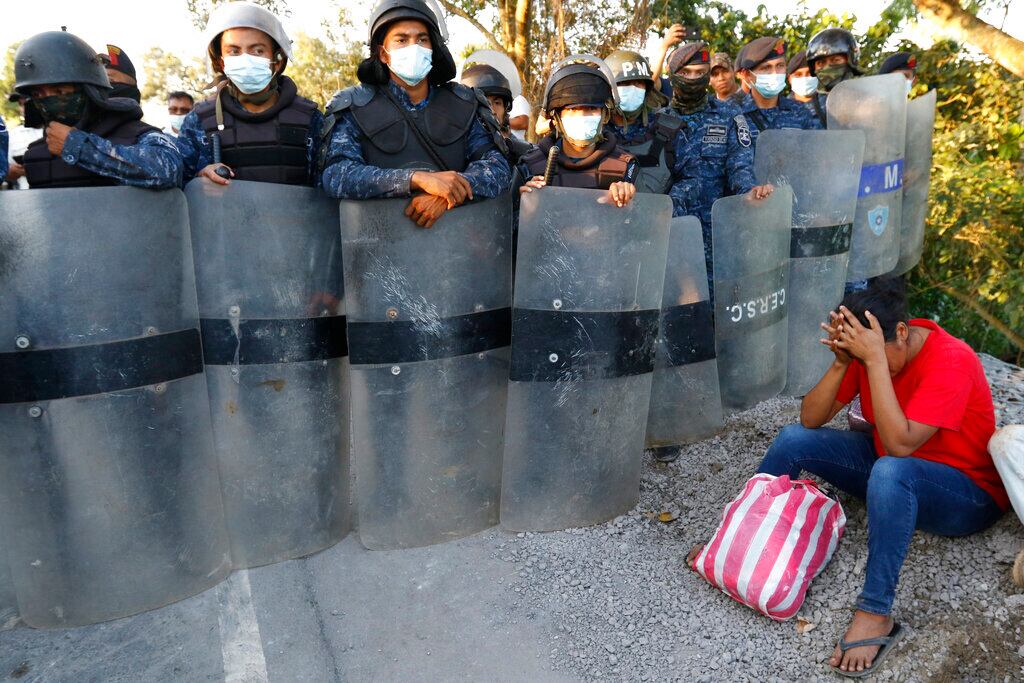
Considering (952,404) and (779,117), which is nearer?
(952,404)

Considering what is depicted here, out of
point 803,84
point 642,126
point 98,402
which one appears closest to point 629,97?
point 642,126

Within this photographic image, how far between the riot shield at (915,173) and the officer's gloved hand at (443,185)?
12.2ft

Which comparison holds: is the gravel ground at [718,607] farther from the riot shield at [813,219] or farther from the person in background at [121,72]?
the person in background at [121,72]

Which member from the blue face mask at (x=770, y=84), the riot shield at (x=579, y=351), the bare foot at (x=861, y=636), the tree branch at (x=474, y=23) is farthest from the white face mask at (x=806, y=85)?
the tree branch at (x=474, y=23)

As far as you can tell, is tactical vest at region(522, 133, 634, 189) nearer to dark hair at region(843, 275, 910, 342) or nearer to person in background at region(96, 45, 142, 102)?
dark hair at region(843, 275, 910, 342)

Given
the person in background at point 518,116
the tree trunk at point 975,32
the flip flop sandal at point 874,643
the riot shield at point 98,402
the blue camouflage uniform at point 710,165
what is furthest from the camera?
the person in background at point 518,116

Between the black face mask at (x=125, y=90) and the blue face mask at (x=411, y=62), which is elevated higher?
the blue face mask at (x=411, y=62)

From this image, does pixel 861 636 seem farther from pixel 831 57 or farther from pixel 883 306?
pixel 831 57

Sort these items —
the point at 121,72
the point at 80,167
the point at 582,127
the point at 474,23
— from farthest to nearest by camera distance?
the point at 474,23, the point at 121,72, the point at 582,127, the point at 80,167

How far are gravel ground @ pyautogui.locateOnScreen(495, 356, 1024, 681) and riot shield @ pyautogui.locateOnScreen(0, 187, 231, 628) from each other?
1263mm

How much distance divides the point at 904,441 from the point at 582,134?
5.60ft

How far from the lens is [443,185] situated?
8.45 ft

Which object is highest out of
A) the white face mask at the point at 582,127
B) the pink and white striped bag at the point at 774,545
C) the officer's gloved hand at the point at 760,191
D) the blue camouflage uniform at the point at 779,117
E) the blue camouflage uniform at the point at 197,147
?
the blue camouflage uniform at the point at 779,117

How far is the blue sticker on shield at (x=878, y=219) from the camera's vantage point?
463 cm
